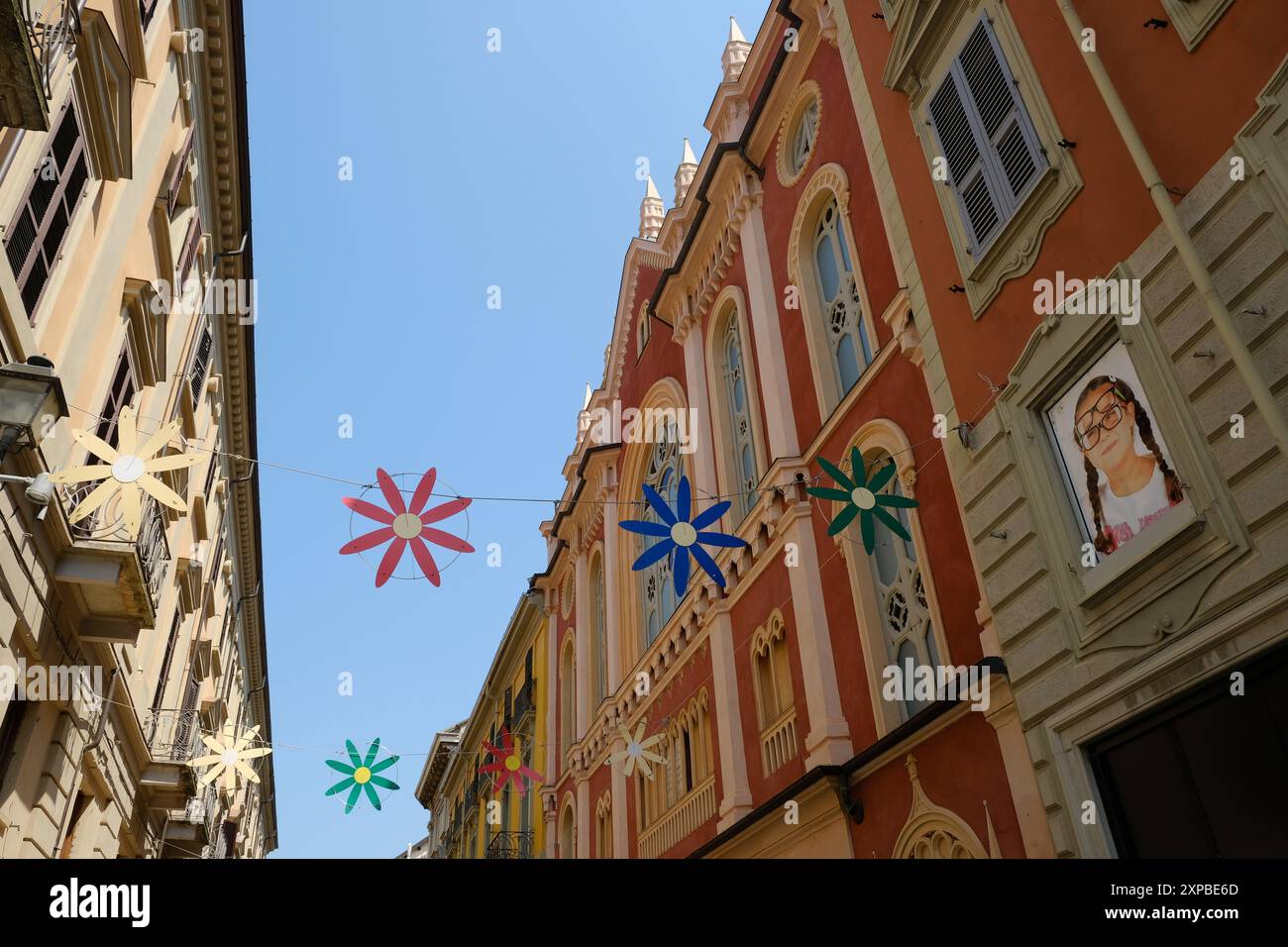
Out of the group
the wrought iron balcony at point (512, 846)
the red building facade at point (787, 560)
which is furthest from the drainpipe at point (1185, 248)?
the wrought iron balcony at point (512, 846)

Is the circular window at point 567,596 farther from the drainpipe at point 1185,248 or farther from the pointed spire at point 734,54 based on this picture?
the drainpipe at point 1185,248

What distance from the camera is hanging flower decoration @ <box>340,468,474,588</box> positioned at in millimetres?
10039

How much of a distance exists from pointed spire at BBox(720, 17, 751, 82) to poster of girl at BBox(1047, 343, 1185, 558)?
Result: 47.2ft

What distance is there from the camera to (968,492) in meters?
9.14

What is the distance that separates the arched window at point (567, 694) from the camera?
26938 mm

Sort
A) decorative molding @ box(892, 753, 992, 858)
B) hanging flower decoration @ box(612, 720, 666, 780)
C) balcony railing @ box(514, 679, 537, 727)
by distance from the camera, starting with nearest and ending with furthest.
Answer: decorative molding @ box(892, 753, 992, 858) → hanging flower decoration @ box(612, 720, 666, 780) → balcony railing @ box(514, 679, 537, 727)

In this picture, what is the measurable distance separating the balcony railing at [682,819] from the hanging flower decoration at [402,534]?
781cm

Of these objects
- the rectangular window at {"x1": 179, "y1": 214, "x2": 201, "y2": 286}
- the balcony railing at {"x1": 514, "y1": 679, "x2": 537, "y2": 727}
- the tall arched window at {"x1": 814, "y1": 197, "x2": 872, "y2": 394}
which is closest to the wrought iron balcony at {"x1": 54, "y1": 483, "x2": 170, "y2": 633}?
the rectangular window at {"x1": 179, "y1": 214, "x2": 201, "y2": 286}

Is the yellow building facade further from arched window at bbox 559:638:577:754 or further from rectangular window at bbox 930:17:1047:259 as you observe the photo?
rectangular window at bbox 930:17:1047:259

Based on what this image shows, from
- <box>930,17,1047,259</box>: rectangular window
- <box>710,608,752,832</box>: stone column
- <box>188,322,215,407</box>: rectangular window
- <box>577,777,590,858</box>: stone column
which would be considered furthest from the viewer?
<box>577,777,590,858</box>: stone column

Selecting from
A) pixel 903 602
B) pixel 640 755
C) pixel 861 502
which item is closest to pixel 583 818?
pixel 640 755

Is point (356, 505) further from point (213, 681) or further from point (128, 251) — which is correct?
point (213, 681)

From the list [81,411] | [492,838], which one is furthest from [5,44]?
[492,838]

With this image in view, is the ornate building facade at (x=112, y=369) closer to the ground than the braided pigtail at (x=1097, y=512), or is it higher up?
higher up
